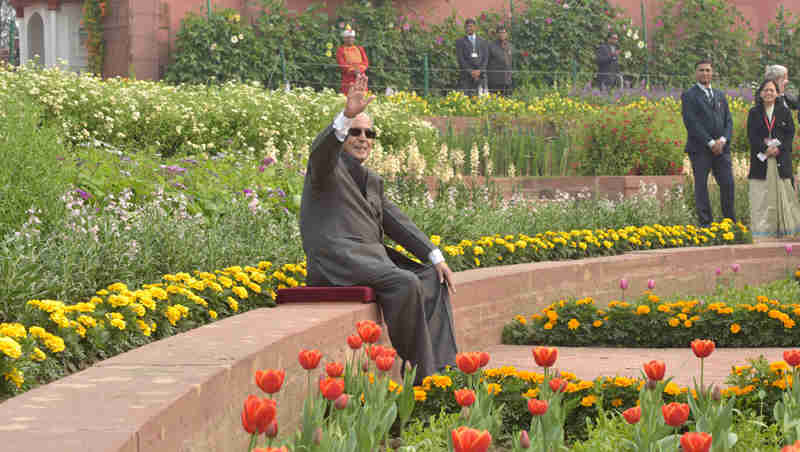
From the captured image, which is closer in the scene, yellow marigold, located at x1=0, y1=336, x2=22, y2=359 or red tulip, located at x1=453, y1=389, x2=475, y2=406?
red tulip, located at x1=453, y1=389, x2=475, y2=406

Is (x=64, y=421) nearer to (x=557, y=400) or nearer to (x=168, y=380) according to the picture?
(x=168, y=380)

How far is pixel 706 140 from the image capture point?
33.8 feet

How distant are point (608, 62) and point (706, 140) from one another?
12.6 metres

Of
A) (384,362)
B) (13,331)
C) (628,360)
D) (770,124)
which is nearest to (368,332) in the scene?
(384,362)

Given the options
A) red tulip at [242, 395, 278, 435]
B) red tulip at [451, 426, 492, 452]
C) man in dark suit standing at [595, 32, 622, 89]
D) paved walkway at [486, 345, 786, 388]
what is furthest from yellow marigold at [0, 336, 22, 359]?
man in dark suit standing at [595, 32, 622, 89]

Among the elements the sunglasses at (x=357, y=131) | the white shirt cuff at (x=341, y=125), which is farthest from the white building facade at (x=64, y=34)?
the white shirt cuff at (x=341, y=125)

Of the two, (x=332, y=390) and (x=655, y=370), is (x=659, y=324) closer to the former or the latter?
(x=655, y=370)

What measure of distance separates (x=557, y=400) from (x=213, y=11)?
16.5 metres

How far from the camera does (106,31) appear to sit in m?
19.0

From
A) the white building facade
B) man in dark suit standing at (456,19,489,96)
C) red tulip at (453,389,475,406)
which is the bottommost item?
red tulip at (453,389,475,406)

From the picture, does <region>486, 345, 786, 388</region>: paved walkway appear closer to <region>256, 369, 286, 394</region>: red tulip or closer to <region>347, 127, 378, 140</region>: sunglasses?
<region>347, 127, 378, 140</region>: sunglasses

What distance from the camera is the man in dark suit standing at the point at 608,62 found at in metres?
22.4

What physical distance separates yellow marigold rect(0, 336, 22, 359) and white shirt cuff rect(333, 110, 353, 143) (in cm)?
194

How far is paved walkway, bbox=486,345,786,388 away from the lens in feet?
17.7
